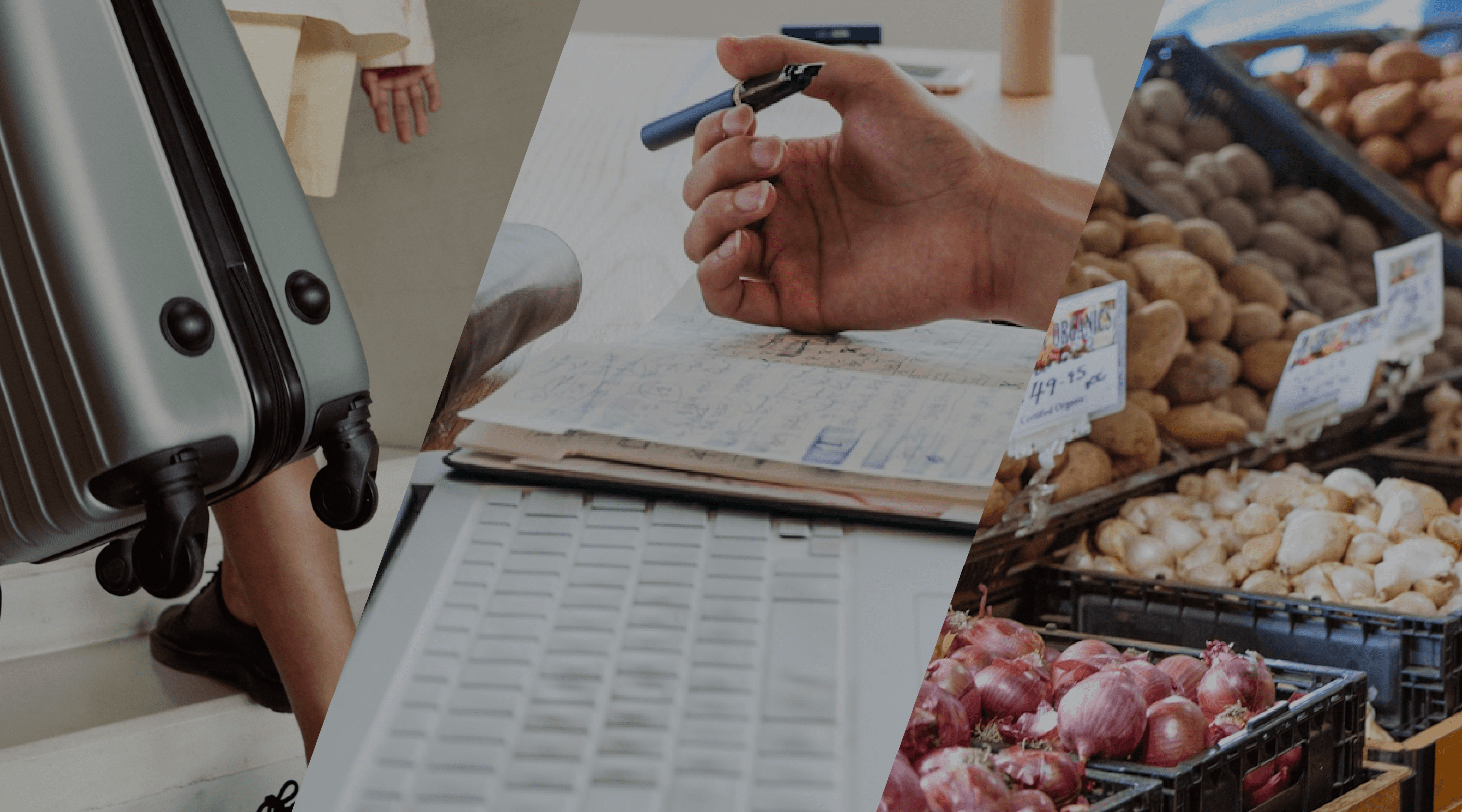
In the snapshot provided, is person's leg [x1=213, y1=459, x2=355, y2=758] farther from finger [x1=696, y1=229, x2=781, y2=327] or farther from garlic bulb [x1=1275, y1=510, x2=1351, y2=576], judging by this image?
garlic bulb [x1=1275, y1=510, x2=1351, y2=576]

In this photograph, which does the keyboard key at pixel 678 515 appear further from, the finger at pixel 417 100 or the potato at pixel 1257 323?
the finger at pixel 417 100

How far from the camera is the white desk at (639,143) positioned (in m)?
0.60

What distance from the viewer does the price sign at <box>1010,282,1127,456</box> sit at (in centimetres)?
48

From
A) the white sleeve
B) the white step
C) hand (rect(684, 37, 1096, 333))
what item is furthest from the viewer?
the white step

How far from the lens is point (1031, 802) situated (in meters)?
0.38

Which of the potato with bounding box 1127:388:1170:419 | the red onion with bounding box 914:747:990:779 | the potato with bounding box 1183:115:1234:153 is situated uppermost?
the potato with bounding box 1183:115:1234:153

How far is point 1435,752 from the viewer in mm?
446

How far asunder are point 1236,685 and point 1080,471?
0.12 meters

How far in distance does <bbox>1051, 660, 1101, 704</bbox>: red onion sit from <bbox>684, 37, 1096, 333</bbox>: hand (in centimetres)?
21

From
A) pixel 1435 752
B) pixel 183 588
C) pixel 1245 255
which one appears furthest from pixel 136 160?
pixel 1435 752

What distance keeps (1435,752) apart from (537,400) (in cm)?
48

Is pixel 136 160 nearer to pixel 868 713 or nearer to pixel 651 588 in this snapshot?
Result: pixel 651 588

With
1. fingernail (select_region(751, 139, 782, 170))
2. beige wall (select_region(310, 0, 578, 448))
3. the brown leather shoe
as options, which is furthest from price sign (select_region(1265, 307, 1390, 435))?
beige wall (select_region(310, 0, 578, 448))

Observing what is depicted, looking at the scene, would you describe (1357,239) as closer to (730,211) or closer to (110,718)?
(730,211)
